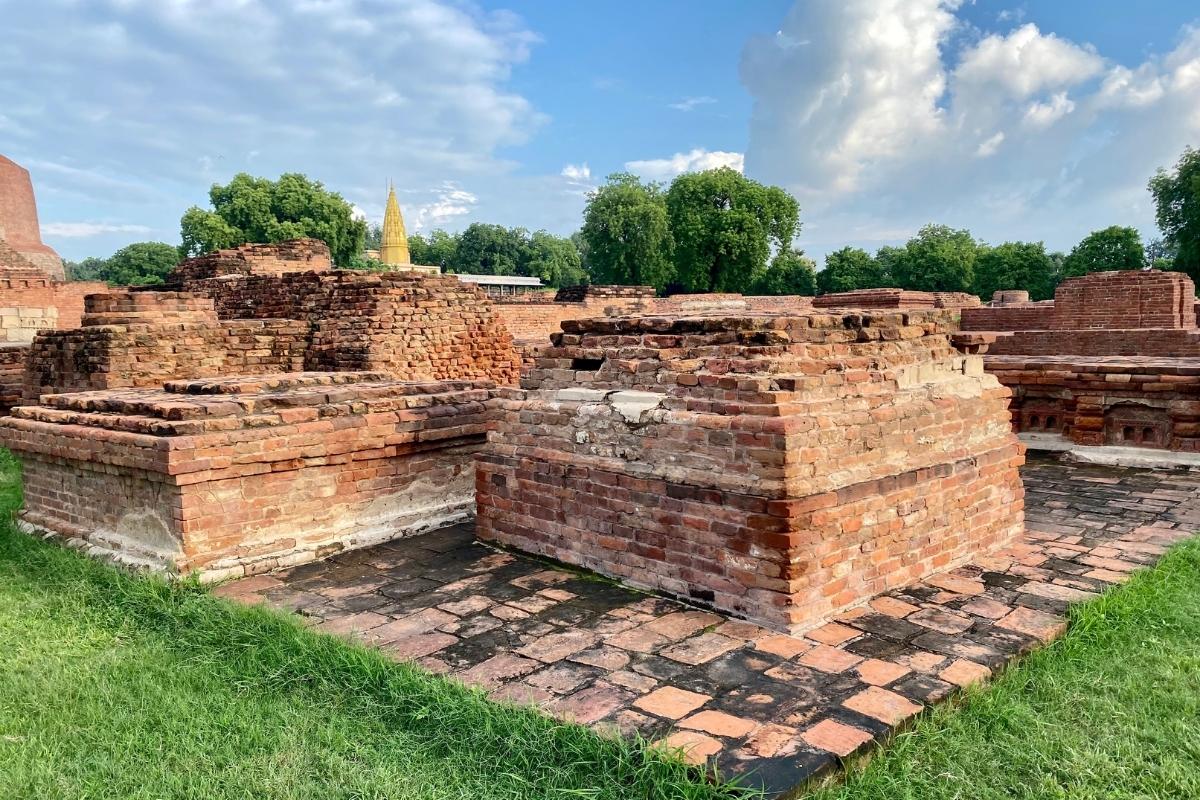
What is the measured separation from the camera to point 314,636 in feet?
9.61

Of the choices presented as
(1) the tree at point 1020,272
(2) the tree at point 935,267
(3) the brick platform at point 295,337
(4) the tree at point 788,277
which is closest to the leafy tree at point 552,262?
(4) the tree at point 788,277

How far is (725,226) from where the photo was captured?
34.9 meters

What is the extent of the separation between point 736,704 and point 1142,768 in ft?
3.36

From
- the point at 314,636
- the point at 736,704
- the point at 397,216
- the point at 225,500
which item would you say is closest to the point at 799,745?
the point at 736,704

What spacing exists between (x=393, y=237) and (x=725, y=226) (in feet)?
57.5

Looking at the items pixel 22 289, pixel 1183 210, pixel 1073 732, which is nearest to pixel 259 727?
pixel 1073 732

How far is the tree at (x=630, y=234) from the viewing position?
39250mm

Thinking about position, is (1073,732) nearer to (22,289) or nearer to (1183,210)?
(22,289)

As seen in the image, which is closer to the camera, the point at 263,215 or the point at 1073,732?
the point at 1073,732

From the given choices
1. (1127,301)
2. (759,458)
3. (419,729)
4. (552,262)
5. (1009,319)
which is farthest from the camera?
(552,262)

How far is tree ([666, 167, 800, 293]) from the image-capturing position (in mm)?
34969

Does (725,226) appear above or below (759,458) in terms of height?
above

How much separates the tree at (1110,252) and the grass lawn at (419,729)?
30.1m

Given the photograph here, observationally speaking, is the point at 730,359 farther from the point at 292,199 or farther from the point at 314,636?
the point at 292,199
